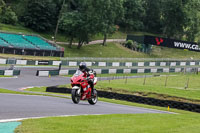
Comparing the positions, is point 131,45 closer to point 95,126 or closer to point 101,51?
point 101,51

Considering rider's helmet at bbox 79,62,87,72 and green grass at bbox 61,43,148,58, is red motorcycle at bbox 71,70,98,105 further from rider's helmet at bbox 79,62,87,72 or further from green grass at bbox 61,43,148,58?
green grass at bbox 61,43,148,58

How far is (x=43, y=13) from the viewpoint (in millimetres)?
73750

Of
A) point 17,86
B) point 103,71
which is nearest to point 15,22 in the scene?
point 103,71

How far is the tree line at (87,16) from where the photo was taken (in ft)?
225

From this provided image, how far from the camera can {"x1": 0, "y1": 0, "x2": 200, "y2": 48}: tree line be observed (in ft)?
225

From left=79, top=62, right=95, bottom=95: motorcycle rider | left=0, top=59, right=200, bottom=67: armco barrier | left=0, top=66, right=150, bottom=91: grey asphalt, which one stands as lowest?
left=0, top=66, right=150, bottom=91: grey asphalt

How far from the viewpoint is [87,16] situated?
69188 millimetres

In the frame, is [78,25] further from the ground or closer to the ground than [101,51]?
further from the ground

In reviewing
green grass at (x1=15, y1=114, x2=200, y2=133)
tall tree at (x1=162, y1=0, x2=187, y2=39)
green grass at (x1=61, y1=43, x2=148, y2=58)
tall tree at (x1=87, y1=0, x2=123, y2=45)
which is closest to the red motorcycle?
green grass at (x1=15, y1=114, x2=200, y2=133)

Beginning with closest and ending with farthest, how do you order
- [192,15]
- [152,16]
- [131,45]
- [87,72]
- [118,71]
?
[87,72]
[118,71]
[131,45]
[192,15]
[152,16]

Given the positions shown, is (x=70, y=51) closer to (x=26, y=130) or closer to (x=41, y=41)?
(x=41, y=41)

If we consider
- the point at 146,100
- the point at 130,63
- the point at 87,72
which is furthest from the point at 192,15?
the point at 87,72

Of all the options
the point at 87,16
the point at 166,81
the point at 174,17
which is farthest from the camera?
the point at 174,17

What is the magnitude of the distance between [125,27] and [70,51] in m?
32.0
